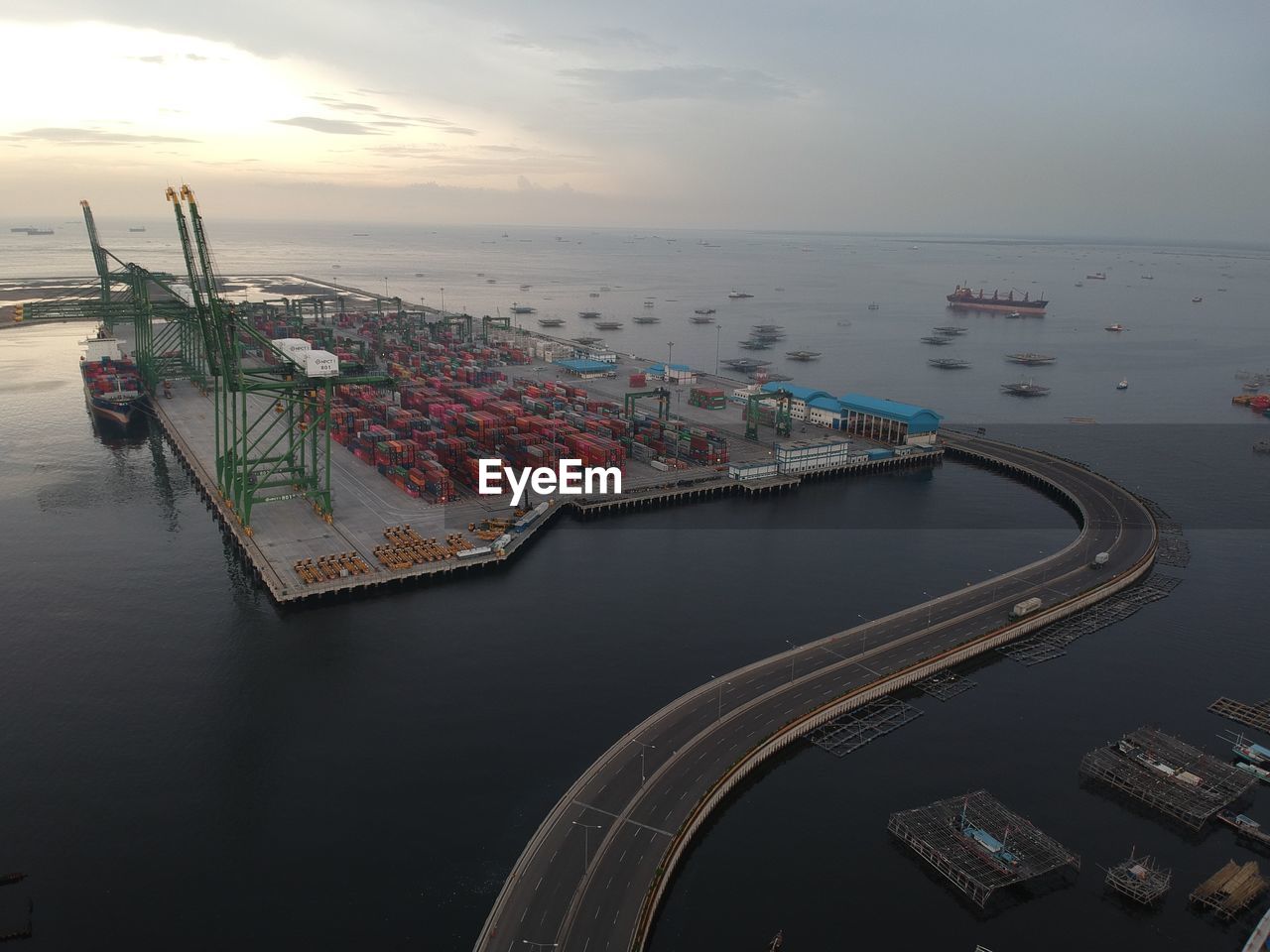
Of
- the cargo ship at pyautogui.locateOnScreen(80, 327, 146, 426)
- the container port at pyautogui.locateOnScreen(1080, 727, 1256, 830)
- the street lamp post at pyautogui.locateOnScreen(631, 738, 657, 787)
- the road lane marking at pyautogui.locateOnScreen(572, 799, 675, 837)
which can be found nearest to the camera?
the road lane marking at pyautogui.locateOnScreen(572, 799, 675, 837)

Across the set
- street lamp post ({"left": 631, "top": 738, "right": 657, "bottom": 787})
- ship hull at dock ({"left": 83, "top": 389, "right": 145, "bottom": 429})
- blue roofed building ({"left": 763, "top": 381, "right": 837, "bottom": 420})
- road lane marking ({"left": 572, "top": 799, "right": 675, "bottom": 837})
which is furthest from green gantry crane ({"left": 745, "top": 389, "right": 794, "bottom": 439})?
ship hull at dock ({"left": 83, "top": 389, "right": 145, "bottom": 429})

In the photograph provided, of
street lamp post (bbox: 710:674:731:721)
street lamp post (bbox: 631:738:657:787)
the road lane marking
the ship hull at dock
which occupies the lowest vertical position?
the road lane marking

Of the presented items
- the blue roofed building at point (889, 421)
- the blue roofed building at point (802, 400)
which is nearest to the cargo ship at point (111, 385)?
the blue roofed building at point (802, 400)

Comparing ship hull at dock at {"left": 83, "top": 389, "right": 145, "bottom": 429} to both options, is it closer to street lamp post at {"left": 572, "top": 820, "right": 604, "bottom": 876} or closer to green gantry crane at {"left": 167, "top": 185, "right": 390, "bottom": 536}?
green gantry crane at {"left": 167, "top": 185, "right": 390, "bottom": 536}

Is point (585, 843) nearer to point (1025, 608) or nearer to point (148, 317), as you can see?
point (1025, 608)

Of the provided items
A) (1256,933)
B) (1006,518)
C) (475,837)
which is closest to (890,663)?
(1256,933)

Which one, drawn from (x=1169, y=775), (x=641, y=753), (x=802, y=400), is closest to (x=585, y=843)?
(x=641, y=753)
